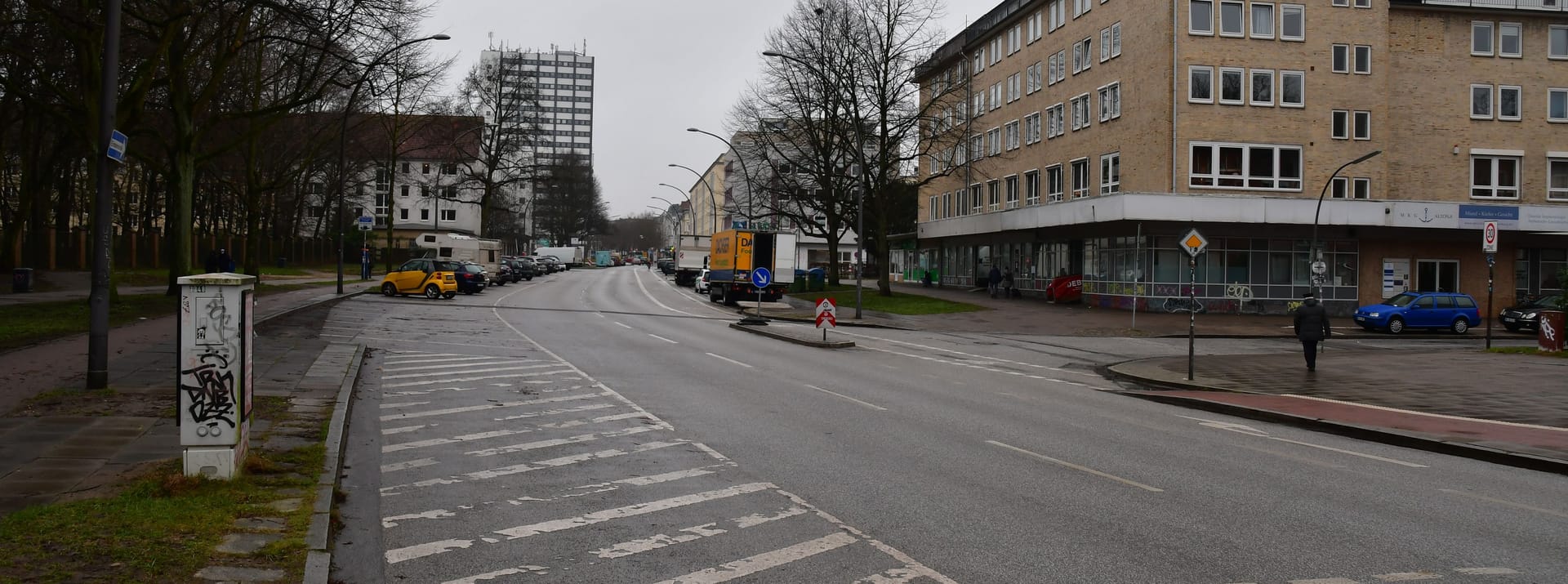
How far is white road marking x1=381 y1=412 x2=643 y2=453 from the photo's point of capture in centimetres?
1009

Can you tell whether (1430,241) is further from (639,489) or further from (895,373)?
(639,489)

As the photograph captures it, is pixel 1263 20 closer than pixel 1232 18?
No

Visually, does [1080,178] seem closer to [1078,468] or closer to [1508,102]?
[1508,102]

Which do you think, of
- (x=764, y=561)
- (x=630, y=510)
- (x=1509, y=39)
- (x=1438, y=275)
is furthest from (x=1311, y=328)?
(x=1509, y=39)

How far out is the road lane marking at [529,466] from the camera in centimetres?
832

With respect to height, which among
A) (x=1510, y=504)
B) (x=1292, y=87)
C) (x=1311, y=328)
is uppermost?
(x=1292, y=87)

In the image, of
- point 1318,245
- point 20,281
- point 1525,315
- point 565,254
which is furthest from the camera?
point 565,254

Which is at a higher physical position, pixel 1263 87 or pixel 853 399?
pixel 1263 87

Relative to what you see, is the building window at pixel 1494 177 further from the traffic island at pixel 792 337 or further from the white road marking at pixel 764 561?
the white road marking at pixel 764 561

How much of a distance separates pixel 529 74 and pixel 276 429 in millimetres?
60970

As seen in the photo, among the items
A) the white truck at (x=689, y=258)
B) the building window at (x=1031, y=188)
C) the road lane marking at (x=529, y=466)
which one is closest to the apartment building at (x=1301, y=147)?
the building window at (x=1031, y=188)

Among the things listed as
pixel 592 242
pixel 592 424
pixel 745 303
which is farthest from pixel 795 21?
pixel 592 242

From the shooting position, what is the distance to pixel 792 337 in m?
27.5

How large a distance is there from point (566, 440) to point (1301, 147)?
4060 cm
